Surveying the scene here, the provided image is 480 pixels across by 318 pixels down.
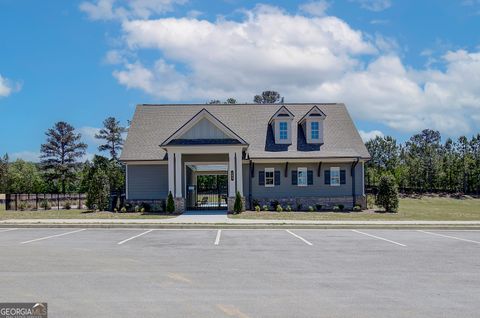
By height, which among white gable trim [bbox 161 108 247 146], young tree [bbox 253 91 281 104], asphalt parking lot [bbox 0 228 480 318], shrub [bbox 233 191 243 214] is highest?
young tree [bbox 253 91 281 104]

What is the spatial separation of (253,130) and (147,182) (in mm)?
8323

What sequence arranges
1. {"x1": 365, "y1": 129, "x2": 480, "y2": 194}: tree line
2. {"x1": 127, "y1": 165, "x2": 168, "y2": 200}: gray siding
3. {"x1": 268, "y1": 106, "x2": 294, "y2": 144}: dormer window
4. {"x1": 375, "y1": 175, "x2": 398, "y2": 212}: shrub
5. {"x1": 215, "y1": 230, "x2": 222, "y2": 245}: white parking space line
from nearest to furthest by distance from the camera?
{"x1": 215, "y1": 230, "x2": 222, "y2": 245}: white parking space line → {"x1": 375, "y1": 175, "x2": 398, "y2": 212}: shrub → {"x1": 127, "y1": 165, "x2": 168, "y2": 200}: gray siding → {"x1": 268, "y1": 106, "x2": 294, "y2": 144}: dormer window → {"x1": 365, "y1": 129, "x2": 480, "y2": 194}: tree line

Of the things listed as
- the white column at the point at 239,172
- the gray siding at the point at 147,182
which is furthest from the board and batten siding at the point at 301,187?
the gray siding at the point at 147,182

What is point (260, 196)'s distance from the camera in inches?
1300

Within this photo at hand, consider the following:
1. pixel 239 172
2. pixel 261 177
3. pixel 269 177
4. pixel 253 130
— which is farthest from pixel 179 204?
pixel 253 130

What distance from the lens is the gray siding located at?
32.9 metres

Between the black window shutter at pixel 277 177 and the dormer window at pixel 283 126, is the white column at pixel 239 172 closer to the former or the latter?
the black window shutter at pixel 277 177

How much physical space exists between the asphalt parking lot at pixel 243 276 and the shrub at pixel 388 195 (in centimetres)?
1305

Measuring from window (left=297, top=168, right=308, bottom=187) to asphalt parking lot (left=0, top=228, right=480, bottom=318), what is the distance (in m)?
15.4

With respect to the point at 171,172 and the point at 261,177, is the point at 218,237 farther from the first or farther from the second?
the point at 261,177

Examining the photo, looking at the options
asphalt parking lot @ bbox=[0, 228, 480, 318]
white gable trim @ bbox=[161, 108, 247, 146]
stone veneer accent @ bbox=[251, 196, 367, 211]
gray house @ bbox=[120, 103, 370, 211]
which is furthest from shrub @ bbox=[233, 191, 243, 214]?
asphalt parking lot @ bbox=[0, 228, 480, 318]

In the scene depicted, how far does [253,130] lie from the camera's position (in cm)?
3547

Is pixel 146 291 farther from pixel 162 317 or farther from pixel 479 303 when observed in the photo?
pixel 479 303

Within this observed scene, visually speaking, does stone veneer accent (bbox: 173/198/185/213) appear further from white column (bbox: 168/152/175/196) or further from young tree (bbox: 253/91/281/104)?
young tree (bbox: 253/91/281/104)
